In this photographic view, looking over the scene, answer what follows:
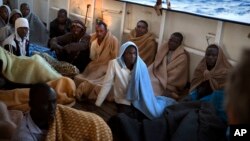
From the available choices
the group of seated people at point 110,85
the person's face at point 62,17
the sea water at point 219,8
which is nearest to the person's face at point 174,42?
the group of seated people at point 110,85

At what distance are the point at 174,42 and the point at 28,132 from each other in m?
2.38

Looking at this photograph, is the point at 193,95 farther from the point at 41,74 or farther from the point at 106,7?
the point at 106,7

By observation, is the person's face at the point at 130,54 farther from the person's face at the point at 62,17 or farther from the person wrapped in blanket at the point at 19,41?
the person's face at the point at 62,17

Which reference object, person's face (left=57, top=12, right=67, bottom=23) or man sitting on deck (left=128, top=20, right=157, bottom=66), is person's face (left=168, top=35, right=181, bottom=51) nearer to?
man sitting on deck (left=128, top=20, right=157, bottom=66)

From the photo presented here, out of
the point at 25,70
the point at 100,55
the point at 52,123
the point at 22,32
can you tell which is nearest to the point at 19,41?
the point at 22,32

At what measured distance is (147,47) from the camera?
4176 mm

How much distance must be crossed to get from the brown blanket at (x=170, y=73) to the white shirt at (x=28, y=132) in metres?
1.98

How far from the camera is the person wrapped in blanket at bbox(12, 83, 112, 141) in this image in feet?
5.86

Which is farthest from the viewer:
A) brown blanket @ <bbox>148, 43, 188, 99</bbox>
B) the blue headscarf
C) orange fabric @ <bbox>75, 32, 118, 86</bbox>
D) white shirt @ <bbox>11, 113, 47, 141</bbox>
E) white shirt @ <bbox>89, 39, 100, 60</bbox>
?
white shirt @ <bbox>89, 39, 100, 60</bbox>

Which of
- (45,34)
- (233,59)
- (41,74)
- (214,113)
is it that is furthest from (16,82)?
(45,34)

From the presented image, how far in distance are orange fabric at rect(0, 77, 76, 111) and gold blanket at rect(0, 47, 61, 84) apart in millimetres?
117

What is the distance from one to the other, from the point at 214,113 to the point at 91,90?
141cm

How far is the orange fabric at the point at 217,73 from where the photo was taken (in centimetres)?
325

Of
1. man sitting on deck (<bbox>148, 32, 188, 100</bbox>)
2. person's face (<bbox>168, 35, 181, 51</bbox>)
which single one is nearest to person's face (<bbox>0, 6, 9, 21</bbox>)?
man sitting on deck (<bbox>148, 32, 188, 100</bbox>)
